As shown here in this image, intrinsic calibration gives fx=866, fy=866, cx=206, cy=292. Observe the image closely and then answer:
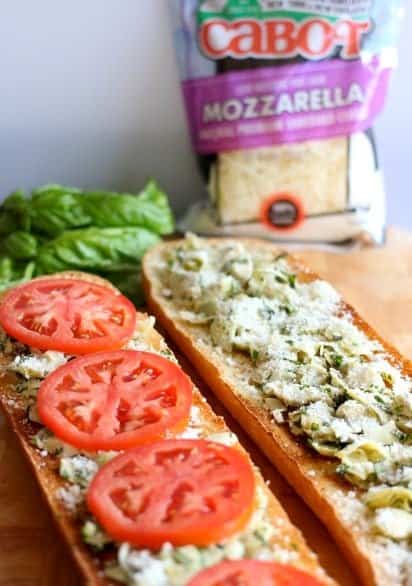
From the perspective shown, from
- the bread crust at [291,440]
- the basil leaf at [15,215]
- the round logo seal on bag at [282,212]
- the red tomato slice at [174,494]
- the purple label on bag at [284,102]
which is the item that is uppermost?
the purple label on bag at [284,102]

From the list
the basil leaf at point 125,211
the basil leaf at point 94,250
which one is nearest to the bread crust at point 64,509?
the basil leaf at point 94,250

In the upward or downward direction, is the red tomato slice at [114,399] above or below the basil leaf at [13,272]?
above

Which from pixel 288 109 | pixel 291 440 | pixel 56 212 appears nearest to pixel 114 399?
pixel 291 440

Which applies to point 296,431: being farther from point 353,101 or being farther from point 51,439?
point 353,101

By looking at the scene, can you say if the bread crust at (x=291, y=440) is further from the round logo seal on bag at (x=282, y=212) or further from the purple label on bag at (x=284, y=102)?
the purple label on bag at (x=284, y=102)

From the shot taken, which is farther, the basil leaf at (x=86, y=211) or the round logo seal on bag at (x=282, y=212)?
the round logo seal on bag at (x=282, y=212)

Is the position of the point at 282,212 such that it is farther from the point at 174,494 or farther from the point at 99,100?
the point at 174,494

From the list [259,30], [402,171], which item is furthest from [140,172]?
[402,171]
